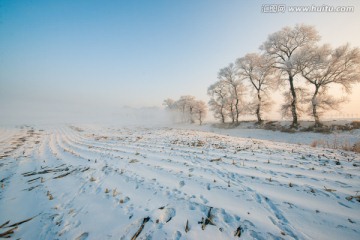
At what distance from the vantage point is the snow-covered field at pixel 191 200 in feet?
7.36

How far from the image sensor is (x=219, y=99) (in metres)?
34.7

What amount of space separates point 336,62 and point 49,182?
77.1 feet

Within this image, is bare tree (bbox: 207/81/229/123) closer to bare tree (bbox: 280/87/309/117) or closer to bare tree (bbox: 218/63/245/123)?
bare tree (bbox: 218/63/245/123)

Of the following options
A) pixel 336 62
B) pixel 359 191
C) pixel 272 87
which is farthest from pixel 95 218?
pixel 272 87

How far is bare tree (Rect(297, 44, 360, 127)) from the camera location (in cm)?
1414

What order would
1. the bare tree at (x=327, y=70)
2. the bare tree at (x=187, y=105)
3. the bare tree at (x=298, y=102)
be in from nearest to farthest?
the bare tree at (x=327, y=70) < the bare tree at (x=298, y=102) < the bare tree at (x=187, y=105)

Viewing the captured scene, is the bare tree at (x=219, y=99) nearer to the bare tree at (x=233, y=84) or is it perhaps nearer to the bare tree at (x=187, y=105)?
the bare tree at (x=233, y=84)

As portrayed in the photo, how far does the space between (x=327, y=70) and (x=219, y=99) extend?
2038cm

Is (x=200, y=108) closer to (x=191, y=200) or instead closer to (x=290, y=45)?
(x=290, y=45)

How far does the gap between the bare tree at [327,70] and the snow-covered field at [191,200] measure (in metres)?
15.1

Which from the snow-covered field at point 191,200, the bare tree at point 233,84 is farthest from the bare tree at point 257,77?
the snow-covered field at point 191,200

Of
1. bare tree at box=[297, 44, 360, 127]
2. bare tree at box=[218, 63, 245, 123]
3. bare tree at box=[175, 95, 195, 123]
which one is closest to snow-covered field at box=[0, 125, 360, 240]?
bare tree at box=[297, 44, 360, 127]

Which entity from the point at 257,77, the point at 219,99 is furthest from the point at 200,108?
the point at 257,77

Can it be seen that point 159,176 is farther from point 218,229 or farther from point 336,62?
point 336,62
